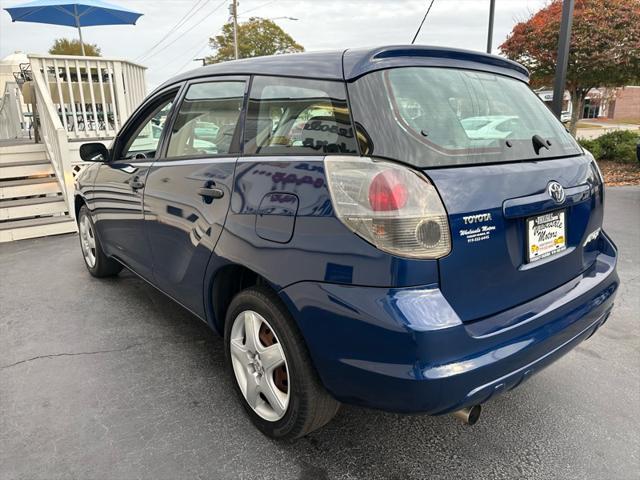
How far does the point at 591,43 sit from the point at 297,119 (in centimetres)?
1129

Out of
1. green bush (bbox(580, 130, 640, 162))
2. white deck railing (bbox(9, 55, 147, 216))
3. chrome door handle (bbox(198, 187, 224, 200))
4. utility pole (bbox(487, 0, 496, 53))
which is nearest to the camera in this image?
chrome door handle (bbox(198, 187, 224, 200))

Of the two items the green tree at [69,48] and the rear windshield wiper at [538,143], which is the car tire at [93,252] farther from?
the green tree at [69,48]

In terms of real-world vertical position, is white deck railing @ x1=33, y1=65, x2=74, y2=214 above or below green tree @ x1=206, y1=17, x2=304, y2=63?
below

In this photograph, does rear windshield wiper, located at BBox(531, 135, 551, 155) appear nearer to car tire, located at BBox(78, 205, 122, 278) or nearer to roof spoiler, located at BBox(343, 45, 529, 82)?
roof spoiler, located at BBox(343, 45, 529, 82)

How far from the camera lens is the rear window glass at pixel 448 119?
Answer: 74.3 inches

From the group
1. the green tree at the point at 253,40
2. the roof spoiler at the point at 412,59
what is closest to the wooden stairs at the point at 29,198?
the roof spoiler at the point at 412,59

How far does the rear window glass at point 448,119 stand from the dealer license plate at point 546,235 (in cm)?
27

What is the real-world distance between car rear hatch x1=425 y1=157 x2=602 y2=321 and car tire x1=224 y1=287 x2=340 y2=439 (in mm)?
668

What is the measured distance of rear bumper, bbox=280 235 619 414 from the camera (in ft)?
5.69

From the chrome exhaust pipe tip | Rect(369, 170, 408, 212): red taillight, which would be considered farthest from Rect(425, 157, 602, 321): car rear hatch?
the chrome exhaust pipe tip

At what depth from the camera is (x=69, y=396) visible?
9.00 feet

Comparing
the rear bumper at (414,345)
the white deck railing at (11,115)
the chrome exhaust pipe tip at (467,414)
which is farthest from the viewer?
the white deck railing at (11,115)

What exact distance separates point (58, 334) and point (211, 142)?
6.19 feet

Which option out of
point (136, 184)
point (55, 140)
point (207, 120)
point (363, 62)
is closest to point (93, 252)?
point (136, 184)
